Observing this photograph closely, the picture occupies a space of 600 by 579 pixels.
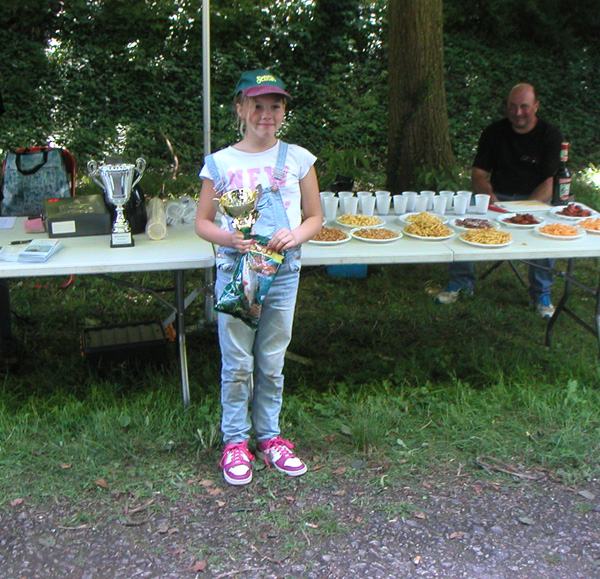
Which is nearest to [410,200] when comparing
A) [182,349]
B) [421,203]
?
[421,203]

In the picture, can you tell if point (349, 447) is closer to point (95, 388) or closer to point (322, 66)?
point (95, 388)

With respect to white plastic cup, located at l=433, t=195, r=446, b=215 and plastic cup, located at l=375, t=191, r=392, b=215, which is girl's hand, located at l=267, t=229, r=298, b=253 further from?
white plastic cup, located at l=433, t=195, r=446, b=215

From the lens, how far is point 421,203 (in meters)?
4.34

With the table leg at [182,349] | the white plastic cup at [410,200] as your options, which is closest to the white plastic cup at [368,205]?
the white plastic cup at [410,200]

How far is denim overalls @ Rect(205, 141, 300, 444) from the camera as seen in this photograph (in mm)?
2787

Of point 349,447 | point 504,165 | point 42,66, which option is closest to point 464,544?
point 349,447

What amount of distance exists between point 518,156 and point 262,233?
3096 mm

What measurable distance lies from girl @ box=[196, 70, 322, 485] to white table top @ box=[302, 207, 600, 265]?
1.81 ft

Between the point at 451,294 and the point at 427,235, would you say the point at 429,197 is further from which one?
the point at 451,294

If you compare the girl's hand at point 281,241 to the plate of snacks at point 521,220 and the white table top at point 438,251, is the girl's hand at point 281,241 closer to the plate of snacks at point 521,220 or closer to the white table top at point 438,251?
the white table top at point 438,251

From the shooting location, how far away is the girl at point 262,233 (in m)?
2.74

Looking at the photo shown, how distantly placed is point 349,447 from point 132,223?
5.15ft

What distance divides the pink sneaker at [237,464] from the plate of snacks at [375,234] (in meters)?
1.23

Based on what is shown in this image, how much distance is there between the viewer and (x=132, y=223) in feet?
12.1
